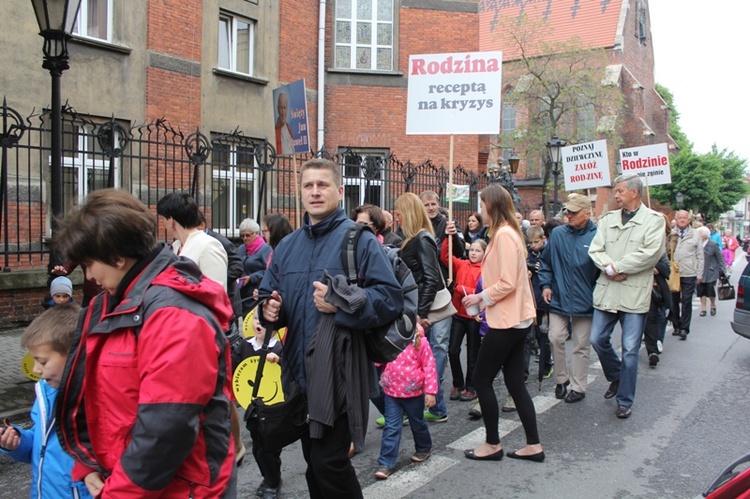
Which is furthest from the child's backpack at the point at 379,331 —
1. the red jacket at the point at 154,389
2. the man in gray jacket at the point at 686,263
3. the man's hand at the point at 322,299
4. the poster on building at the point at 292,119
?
the man in gray jacket at the point at 686,263

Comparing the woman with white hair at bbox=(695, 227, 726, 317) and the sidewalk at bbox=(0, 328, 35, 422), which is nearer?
the sidewalk at bbox=(0, 328, 35, 422)

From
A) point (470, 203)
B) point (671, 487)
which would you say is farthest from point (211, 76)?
point (671, 487)

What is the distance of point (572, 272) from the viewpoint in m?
6.46

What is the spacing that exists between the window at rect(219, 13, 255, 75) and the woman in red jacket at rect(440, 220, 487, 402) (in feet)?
34.3

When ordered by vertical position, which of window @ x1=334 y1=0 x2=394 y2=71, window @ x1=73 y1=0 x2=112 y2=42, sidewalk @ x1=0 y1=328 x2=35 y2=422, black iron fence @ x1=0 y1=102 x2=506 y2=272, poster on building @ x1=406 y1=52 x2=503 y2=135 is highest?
window @ x1=334 y1=0 x2=394 y2=71

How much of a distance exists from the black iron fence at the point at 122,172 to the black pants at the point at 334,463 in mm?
3918

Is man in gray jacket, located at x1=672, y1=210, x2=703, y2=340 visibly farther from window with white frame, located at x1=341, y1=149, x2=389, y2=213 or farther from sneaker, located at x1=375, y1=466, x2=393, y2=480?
sneaker, located at x1=375, y1=466, x2=393, y2=480

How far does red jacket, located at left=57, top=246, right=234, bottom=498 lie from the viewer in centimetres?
186

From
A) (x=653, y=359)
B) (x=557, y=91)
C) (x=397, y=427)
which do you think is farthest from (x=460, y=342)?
(x=557, y=91)

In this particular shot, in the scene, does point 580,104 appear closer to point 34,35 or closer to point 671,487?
point 34,35

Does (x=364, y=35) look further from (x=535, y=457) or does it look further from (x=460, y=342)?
(x=535, y=457)

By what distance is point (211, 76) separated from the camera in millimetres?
14695

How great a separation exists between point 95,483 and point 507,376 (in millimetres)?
3379

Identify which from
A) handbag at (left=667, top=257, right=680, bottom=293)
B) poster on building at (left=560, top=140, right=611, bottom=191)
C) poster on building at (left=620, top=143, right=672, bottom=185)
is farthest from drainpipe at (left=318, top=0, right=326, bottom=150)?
handbag at (left=667, top=257, right=680, bottom=293)
